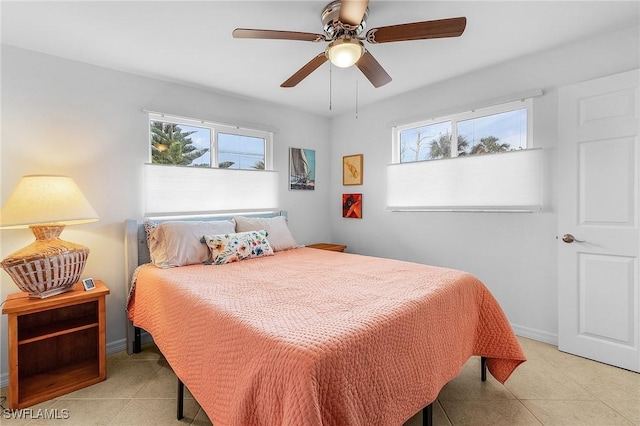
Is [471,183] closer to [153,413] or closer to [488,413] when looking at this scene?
[488,413]

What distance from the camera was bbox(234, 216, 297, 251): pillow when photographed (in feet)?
9.82

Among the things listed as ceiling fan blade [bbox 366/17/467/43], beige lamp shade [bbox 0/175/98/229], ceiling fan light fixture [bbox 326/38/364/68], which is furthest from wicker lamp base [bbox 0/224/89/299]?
ceiling fan blade [bbox 366/17/467/43]

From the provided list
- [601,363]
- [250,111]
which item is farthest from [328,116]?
[601,363]

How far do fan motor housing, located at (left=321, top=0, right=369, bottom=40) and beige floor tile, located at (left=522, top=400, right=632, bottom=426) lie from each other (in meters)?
2.46

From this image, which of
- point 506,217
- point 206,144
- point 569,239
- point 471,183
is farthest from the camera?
point 206,144

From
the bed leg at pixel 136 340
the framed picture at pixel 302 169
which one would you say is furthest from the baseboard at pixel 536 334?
the bed leg at pixel 136 340

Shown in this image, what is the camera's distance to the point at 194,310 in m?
1.54

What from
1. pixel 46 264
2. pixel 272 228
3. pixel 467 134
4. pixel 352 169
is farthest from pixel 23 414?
pixel 467 134

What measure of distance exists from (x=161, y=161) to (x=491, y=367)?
318 centimetres

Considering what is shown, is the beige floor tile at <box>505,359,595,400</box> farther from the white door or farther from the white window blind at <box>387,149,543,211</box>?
the white window blind at <box>387,149,543,211</box>

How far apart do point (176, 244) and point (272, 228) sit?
0.95 metres

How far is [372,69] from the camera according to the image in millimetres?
2029

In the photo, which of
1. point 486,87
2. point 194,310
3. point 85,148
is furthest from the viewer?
point 486,87

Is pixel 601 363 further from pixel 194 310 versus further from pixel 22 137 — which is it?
pixel 22 137
